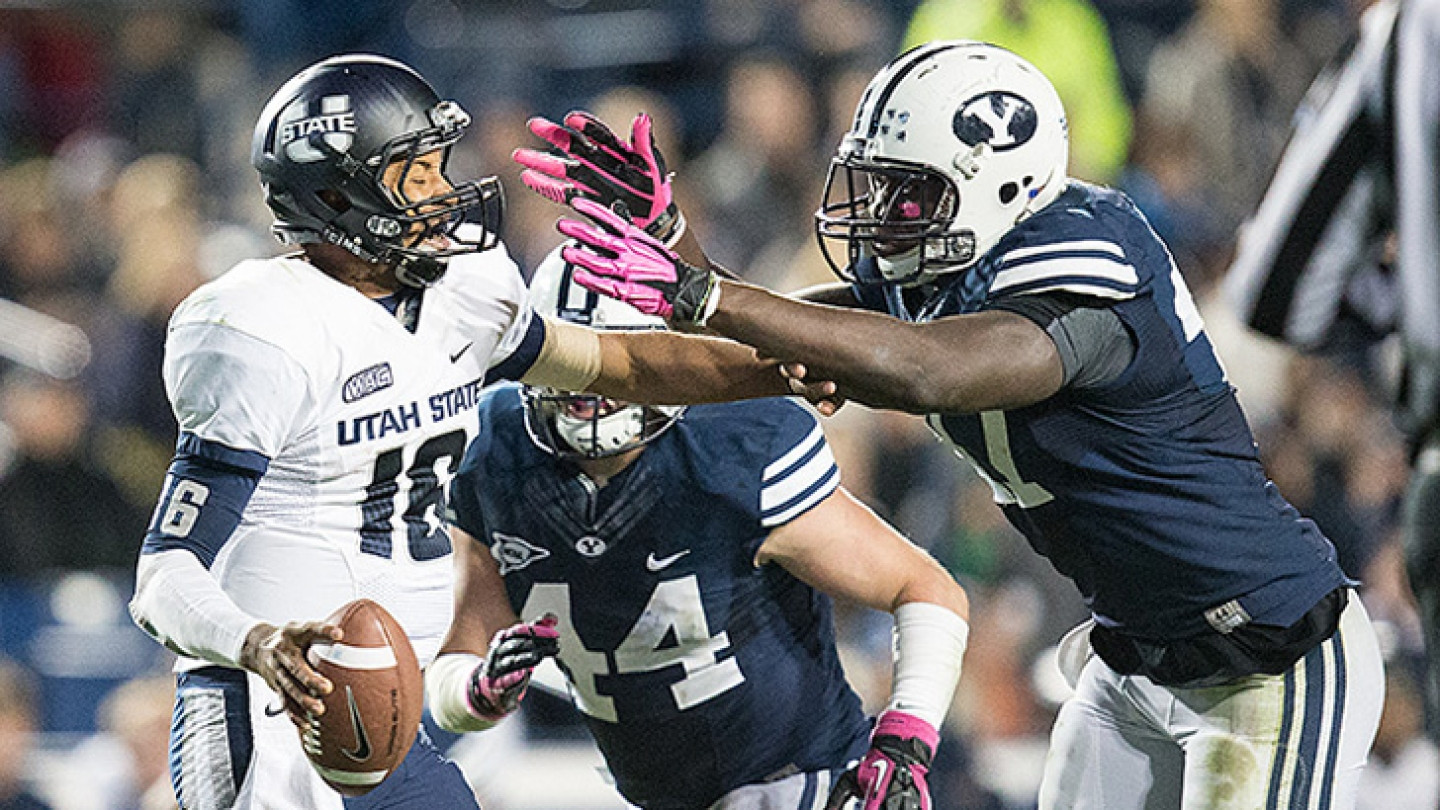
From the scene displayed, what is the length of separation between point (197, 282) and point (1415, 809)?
504 centimetres

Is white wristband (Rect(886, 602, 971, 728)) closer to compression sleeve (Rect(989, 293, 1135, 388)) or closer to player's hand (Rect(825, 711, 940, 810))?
player's hand (Rect(825, 711, 940, 810))

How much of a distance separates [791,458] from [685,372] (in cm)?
33

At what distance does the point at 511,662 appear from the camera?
13.0 ft

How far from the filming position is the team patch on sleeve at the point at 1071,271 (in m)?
3.40

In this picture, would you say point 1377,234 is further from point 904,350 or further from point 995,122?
point 904,350

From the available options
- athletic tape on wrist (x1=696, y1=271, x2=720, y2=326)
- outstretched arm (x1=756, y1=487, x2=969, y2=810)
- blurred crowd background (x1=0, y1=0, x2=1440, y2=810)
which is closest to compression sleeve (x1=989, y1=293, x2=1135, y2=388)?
athletic tape on wrist (x1=696, y1=271, x2=720, y2=326)

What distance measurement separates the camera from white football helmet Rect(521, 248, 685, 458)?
4105mm

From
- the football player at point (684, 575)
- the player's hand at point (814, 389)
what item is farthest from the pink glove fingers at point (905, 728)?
the player's hand at point (814, 389)

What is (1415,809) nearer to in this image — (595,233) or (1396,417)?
(1396,417)

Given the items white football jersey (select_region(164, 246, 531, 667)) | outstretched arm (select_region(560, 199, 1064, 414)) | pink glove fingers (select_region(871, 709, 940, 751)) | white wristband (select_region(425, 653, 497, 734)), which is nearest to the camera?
outstretched arm (select_region(560, 199, 1064, 414))

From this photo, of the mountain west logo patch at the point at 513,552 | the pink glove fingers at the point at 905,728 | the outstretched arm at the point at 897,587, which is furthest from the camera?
the mountain west logo patch at the point at 513,552

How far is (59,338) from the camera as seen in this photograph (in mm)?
8562

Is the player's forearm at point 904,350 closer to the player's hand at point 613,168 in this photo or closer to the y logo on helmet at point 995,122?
the y logo on helmet at point 995,122

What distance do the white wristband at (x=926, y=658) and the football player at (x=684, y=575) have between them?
0.01 metres
